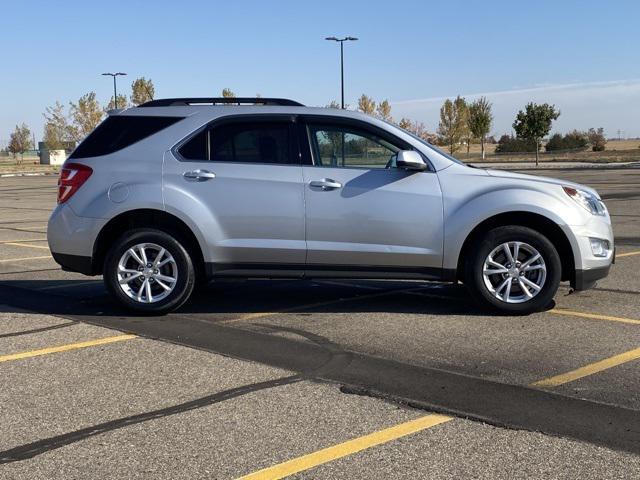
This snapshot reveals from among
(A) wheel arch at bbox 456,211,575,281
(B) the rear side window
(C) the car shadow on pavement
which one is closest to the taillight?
(B) the rear side window

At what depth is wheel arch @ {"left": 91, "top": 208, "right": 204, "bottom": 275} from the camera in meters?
6.92

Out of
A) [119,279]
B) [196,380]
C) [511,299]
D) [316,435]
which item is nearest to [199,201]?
[119,279]

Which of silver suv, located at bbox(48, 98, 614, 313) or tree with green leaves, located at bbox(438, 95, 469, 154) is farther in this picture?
tree with green leaves, located at bbox(438, 95, 469, 154)

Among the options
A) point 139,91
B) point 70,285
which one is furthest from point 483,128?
point 70,285

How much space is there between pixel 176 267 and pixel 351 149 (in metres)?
1.88

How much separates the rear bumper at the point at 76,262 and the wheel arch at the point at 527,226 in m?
3.31

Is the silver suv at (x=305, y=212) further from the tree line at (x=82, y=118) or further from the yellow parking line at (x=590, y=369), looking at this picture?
the tree line at (x=82, y=118)

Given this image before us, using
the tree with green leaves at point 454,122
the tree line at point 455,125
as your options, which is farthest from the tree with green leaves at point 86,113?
the tree with green leaves at point 454,122

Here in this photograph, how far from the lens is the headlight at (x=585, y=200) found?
22.3 ft

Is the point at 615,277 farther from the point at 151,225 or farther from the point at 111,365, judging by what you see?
the point at 111,365

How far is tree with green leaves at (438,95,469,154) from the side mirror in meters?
67.7

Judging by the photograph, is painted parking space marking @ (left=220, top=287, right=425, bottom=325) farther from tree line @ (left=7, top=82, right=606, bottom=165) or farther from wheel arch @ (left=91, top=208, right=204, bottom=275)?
tree line @ (left=7, top=82, right=606, bottom=165)

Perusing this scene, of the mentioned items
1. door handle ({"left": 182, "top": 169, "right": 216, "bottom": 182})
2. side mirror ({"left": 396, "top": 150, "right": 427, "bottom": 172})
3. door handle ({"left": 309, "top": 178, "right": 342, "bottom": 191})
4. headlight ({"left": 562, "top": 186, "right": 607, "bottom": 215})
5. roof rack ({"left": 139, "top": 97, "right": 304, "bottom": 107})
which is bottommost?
headlight ({"left": 562, "top": 186, "right": 607, "bottom": 215})

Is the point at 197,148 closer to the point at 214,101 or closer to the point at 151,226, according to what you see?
the point at 214,101
